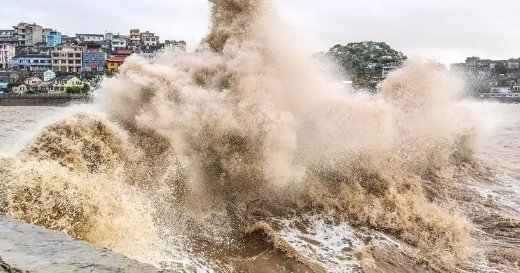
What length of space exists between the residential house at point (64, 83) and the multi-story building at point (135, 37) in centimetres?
4639

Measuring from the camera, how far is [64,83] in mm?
69375

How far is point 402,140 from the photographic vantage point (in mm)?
12773

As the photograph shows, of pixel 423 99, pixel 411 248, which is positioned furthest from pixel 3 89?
pixel 411 248

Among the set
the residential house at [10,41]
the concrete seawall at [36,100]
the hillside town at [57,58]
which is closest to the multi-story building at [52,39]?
the hillside town at [57,58]

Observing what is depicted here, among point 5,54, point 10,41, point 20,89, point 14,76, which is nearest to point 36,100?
point 20,89

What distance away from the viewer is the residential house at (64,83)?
223 ft

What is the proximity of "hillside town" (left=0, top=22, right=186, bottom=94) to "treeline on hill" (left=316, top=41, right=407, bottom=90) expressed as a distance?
33.3 meters

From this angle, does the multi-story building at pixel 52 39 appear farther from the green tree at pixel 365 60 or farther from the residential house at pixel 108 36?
the green tree at pixel 365 60

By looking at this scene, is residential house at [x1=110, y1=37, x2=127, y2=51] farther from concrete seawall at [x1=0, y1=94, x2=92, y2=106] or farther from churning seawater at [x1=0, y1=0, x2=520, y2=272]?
churning seawater at [x1=0, y1=0, x2=520, y2=272]

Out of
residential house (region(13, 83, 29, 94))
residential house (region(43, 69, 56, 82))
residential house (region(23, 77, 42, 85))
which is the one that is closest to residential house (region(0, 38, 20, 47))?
residential house (region(43, 69, 56, 82))

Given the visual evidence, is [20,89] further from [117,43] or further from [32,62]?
[117,43]

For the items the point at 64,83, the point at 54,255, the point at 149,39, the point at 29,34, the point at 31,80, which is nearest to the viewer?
the point at 54,255

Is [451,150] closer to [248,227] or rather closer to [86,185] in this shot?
[248,227]

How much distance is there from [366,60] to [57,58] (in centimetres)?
6470
